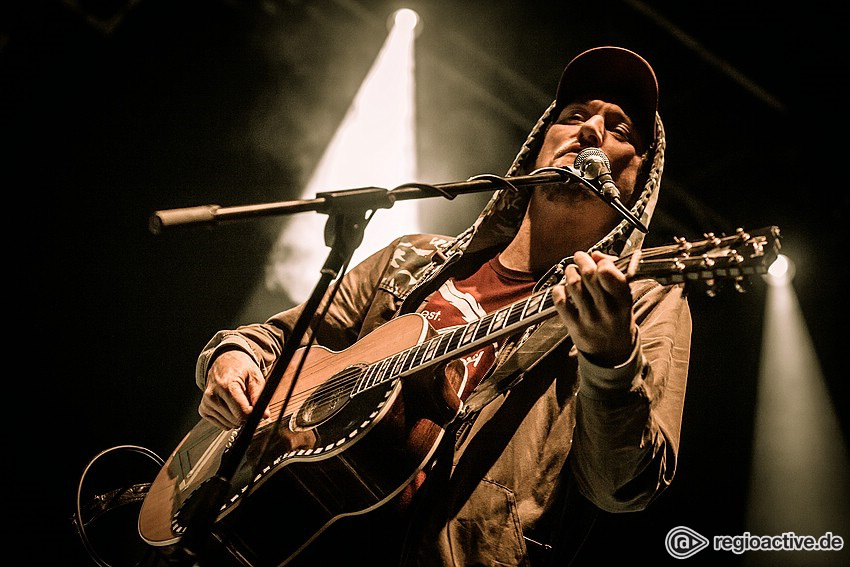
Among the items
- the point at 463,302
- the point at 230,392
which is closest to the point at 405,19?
the point at 463,302

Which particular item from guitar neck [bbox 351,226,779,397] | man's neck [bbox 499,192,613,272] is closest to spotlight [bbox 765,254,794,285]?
man's neck [bbox 499,192,613,272]

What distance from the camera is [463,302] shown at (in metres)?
2.64

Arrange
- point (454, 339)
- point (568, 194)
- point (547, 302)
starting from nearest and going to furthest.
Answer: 1. point (547, 302)
2. point (454, 339)
3. point (568, 194)

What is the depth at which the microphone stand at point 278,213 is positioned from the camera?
1.55 metres

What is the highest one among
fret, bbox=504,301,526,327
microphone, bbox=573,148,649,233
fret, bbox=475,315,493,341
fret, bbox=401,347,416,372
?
microphone, bbox=573,148,649,233

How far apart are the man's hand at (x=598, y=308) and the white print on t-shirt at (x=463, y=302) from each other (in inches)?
30.9

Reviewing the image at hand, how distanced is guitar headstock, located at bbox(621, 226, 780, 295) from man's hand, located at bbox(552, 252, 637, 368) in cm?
16

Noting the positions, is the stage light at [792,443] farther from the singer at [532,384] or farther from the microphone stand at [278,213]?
the microphone stand at [278,213]

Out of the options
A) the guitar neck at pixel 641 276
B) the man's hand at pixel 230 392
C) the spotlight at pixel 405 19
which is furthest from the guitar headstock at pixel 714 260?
the spotlight at pixel 405 19

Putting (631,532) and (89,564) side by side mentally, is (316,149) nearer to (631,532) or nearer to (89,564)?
(89,564)

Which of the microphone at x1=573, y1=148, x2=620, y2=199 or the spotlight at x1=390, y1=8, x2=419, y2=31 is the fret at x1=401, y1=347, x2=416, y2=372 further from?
the spotlight at x1=390, y1=8, x2=419, y2=31

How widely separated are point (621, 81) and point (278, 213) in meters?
2.03

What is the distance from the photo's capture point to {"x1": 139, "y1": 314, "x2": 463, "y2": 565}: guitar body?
1958 millimetres

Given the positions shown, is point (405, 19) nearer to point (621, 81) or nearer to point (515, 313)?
point (621, 81)
